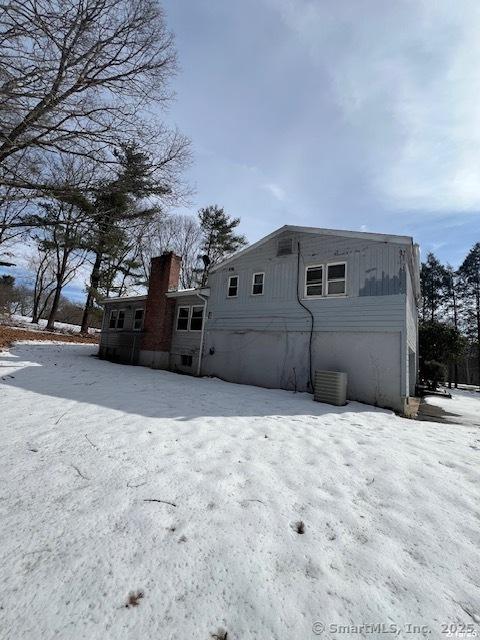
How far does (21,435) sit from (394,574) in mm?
4811

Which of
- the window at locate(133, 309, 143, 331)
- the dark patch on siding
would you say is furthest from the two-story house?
the window at locate(133, 309, 143, 331)

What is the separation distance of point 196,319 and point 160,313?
216cm

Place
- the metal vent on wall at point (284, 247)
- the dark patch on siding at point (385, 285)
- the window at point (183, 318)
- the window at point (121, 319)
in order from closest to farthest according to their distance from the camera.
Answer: the dark patch on siding at point (385, 285) < the metal vent on wall at point (284, 247) < the window at point (183, 318) < the window at point (121, 319)

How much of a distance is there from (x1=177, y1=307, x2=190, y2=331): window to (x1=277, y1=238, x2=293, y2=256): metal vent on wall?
560 cm

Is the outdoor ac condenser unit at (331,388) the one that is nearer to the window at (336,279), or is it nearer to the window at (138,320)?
the window at (336,279)

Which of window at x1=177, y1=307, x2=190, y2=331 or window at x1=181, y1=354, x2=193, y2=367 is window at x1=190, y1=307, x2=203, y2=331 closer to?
window at x1=177, y1=307, x2=190, y2=331

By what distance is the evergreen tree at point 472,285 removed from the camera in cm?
3180

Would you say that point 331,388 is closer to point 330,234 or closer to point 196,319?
point 330,234

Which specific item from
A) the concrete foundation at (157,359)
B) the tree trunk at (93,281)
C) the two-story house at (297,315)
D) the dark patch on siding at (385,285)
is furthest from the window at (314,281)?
the tree trunk at (93,281)

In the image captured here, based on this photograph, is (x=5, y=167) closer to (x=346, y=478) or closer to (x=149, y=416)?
(x=149, y=416)

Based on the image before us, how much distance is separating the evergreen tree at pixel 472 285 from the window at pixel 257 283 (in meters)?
30.9

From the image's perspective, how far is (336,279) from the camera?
416 inches

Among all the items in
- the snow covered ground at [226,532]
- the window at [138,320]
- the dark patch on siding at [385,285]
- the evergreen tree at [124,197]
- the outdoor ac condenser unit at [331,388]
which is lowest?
the snow covered ground at [226,532]

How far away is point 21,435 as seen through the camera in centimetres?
425
